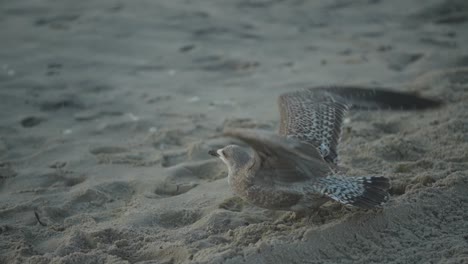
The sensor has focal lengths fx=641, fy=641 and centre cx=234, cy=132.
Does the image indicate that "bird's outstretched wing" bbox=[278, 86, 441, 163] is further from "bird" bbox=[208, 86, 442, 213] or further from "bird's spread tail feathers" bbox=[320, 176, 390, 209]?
"bird's spread tail feathers" bbox=[320, 176, 390, 209]

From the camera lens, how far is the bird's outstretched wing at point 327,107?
4383mm

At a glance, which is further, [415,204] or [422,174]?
[422,174]

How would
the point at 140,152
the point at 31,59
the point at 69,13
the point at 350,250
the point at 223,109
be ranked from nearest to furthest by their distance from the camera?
the point at 350,250 → the point at 140,152 → the point at 223,109 → the point at 31,59 → the point at 69,13

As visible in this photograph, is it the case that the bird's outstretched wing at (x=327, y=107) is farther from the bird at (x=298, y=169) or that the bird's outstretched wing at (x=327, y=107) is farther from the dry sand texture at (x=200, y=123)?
the dry sand texture at (x=200, y=123)

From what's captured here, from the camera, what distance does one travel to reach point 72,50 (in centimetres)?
746

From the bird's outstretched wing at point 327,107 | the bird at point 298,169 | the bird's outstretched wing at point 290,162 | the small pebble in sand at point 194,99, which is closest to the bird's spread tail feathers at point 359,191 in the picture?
the bird at point 298,169

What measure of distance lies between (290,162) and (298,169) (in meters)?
0.07

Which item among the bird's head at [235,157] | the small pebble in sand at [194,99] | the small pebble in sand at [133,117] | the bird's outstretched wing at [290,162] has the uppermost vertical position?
the bird's outstretched wing at [290,162]

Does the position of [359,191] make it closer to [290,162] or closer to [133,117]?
[290,162]

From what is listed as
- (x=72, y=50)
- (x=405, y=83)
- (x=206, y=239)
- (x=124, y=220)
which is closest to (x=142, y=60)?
(x=72, y=50)

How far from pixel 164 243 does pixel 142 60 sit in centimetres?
402

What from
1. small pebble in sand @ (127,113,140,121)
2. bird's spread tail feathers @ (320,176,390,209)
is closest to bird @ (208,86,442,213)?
bird's spread tail feathers @ (320,176,390,209)

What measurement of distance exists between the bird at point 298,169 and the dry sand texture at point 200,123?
18cm

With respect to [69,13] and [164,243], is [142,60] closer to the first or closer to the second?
[69,13]
